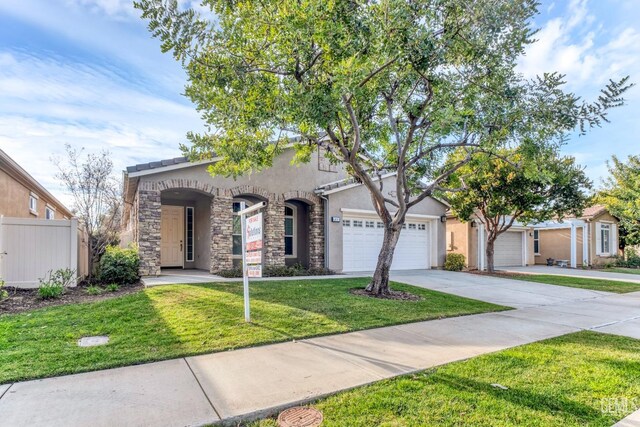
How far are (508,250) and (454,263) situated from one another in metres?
6.76

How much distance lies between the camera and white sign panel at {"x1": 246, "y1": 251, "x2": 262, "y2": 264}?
6266 mm

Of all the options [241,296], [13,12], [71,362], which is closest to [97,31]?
[13,12]

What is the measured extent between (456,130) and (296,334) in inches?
261

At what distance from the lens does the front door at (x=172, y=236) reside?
15038 mm

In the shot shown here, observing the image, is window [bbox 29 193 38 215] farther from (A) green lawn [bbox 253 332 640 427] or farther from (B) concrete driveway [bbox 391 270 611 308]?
(A) green lawn [bbox 253 332 640 427]

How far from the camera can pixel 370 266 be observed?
15.5 meters

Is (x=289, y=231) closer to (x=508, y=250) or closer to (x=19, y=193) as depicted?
(x=19, y=193)

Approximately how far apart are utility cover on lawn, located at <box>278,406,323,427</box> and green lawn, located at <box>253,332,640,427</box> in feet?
0.27

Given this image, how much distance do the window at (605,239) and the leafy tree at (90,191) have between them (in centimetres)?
2760

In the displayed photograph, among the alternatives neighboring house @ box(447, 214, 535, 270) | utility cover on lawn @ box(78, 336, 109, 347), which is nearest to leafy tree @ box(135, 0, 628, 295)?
utility cover on lawn @ box(78, 336, 109, 347)

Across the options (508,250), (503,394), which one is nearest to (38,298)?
(503,394)

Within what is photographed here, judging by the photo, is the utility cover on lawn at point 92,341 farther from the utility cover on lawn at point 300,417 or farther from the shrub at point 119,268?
the shrub at point 119,268

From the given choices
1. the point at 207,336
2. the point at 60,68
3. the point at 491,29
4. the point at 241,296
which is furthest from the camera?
the point at 60,68

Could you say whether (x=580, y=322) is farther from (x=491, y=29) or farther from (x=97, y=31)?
(x=97, y=31)
